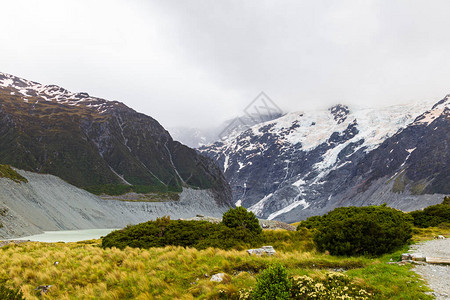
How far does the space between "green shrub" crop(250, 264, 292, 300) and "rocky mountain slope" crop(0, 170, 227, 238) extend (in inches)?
2729

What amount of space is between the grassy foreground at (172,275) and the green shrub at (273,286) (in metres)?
1.26

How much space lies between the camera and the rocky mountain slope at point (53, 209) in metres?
73.1

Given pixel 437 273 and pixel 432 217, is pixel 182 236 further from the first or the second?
pixel 432 217

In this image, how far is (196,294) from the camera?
1131 centimetres

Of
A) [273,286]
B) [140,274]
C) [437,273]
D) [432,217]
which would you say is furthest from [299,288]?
[432,217]

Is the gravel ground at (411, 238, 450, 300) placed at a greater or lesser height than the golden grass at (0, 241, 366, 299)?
lesser

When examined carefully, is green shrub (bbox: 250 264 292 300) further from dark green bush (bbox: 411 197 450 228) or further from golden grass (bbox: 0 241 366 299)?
dark green bush (bbox: 411 197 450 228)

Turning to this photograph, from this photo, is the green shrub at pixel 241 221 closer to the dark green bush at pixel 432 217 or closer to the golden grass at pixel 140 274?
the golden grass at pixel 140 274

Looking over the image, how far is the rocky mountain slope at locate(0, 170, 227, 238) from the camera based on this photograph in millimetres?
73125

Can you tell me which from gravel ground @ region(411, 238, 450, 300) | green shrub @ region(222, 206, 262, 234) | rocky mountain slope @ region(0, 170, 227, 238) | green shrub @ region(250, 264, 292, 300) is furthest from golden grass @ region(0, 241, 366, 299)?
rocky mountain slope @ region(0, 170, 227, 238)

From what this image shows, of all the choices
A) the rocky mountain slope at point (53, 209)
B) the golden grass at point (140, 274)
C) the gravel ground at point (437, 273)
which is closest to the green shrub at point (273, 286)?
the golden grass at point (140, 274)

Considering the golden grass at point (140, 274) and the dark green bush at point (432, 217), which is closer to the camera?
the golden grass at point (140, 274)

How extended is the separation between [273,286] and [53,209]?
109155 millimetres

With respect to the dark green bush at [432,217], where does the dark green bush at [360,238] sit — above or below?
above
